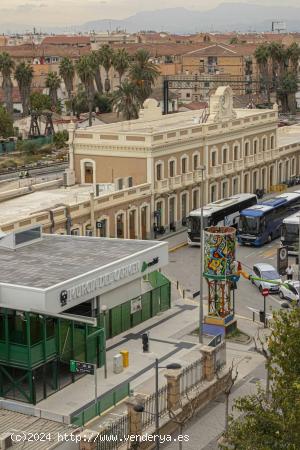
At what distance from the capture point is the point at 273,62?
561ft

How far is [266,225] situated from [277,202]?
2876 mm

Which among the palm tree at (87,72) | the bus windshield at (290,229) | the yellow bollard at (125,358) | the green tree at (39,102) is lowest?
the yellow bollard at (125,358)

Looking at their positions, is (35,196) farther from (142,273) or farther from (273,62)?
(273,62)

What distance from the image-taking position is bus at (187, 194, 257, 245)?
60031 millimetres

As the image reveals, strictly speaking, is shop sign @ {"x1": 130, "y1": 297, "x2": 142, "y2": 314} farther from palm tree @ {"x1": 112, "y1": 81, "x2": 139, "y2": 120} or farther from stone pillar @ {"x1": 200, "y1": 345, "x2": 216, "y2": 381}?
palm tree @ {"x1": 112, "y1": 81, "x2": 139, "y2": 120}

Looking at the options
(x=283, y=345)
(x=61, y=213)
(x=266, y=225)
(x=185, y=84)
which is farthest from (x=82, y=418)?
(x=185, y=84)

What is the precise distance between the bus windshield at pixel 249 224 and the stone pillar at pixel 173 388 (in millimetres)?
30079

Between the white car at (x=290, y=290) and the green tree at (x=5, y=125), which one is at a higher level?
the green tree at (x=5, y=125)

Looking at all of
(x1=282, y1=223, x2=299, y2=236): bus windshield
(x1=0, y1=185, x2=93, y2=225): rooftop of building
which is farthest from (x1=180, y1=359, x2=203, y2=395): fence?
(x1=282, y1=223, x2=299, y2=236): bus windshield

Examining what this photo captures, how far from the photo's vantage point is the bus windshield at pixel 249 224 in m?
60.8

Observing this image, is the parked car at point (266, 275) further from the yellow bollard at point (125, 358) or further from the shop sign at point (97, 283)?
the yellow bollard at point (125, 358)

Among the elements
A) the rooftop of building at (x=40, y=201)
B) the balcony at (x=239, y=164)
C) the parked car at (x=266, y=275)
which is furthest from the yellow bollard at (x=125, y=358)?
the balcony at (x=239, y=164)

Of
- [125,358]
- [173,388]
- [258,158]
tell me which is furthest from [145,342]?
[258,158]

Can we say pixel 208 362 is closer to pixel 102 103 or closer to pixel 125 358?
pixel 125 358
